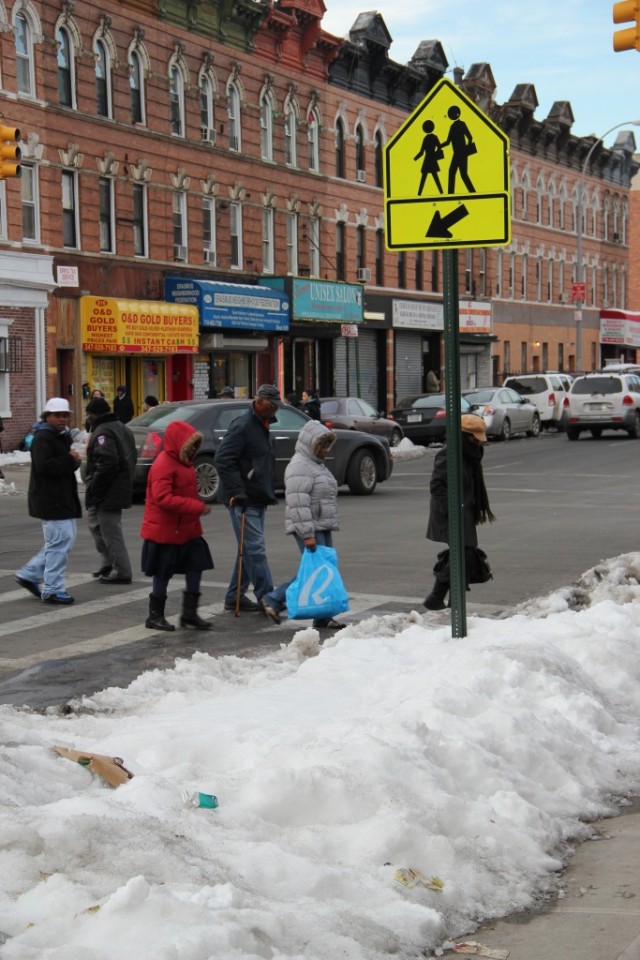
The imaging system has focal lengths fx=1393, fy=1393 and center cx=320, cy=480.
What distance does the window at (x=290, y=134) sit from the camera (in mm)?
43094

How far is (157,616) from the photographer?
10773mm

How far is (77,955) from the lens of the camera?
3766 millimetres

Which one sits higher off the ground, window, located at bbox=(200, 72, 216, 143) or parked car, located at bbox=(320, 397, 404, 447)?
window, located at bbox=(200, 72, 216, 143)

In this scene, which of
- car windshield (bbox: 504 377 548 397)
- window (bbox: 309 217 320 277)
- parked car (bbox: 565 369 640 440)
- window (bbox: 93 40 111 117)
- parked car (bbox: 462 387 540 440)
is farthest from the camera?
window (bbox: 309 217 320 277)

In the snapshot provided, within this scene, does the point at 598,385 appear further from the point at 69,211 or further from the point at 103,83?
the point at 103,83

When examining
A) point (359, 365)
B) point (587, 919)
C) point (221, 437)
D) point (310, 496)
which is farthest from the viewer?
point (359, 365)

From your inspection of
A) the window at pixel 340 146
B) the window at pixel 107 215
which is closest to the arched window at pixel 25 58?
the window at pixel 107 215

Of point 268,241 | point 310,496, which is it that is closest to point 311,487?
point 310,496

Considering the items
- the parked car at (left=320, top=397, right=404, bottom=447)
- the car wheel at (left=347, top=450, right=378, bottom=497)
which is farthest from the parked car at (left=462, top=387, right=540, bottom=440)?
the car wheel at (left=347, top=450, right=378, bottom=497)

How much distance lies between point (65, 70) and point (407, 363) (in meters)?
21.4

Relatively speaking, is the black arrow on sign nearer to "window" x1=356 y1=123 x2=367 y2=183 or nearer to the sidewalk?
the sidewalk

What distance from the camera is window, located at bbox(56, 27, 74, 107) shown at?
3278cm

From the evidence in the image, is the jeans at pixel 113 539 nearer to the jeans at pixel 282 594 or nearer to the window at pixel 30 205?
the jeans at pixel 282 594

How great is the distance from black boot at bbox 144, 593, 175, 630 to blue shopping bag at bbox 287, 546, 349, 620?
3.24 ft
